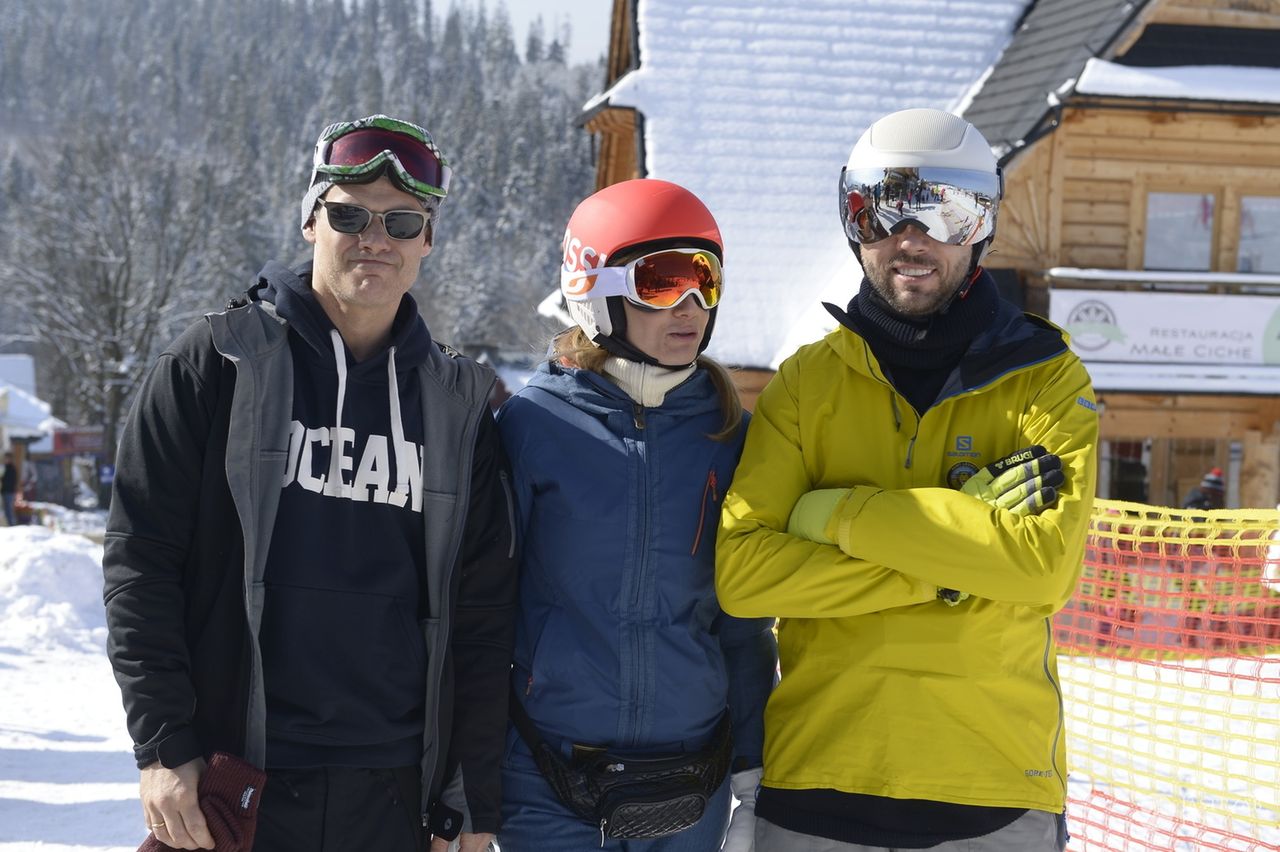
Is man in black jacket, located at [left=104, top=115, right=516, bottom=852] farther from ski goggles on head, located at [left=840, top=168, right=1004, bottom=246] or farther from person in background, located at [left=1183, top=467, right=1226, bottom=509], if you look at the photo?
person in background, located at [left=1183, top=467, right=1226, bottom=509]

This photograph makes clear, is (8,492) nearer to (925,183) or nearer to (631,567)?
(631,567)

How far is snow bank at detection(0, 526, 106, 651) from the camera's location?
8.95 meters

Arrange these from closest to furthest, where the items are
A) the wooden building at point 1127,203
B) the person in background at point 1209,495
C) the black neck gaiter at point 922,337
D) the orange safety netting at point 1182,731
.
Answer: the black neck gaiter at point 922,337, the orange safety netting at point 1182,731, the wooden building at point 1127,203, the person in background at point 1209,495

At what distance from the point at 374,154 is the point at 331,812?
1.41m

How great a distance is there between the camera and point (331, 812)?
232 cm

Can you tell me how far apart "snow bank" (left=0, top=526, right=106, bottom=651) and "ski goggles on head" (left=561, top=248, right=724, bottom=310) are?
7773mm

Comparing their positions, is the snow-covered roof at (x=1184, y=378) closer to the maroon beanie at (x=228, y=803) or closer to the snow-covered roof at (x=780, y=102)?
the snow-covered roof at (x=780, y=102)

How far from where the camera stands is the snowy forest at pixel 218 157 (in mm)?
38562

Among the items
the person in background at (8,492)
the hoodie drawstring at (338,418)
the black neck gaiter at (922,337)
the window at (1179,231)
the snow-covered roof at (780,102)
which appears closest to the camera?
the hoodie drawstring at (338,418)

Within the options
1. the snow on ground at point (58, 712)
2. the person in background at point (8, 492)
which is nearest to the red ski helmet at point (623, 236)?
the snow on ground at point (58, 712)

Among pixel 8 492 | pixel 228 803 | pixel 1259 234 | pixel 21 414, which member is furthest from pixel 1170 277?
pixel 21 414

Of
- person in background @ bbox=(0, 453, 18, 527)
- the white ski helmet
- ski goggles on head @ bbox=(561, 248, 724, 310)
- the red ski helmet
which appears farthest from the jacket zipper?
person in background @ bbox=(0, 453, 18, 527)

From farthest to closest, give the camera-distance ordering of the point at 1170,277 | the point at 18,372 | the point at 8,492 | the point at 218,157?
1. the point at 218,157
2. the point at 18,372
3. the point at 8,492
4. the point at 1170,277

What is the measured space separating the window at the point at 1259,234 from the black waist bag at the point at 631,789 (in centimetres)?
1136
